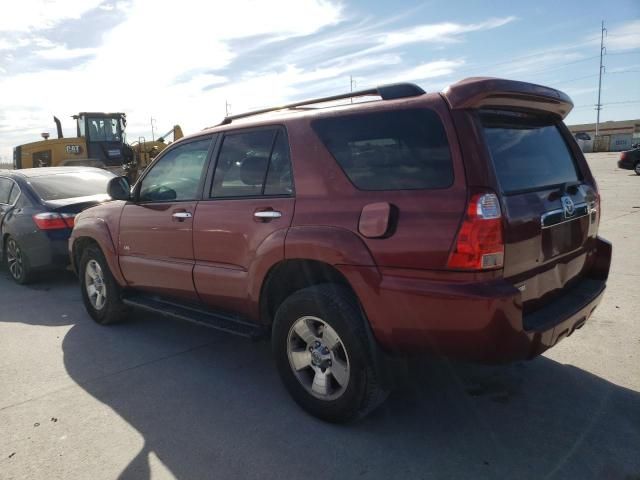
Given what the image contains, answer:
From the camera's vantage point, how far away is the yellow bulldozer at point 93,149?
54.0 ft

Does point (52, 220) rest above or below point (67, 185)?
below

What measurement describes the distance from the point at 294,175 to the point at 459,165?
3.57ft

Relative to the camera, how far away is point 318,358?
3133mm

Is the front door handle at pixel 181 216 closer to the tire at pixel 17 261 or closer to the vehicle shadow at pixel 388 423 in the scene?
the vehicle shadow at pixel 388 423

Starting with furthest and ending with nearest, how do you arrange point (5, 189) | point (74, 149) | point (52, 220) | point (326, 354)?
point (74, 149) < point (5, 189) < point (52, 220) < point (326, 354)

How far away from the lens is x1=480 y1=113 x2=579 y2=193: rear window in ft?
8.99

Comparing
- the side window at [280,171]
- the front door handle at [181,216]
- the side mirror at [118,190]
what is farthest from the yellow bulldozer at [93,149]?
the side window at [280,171]

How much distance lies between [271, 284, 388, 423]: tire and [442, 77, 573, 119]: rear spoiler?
1.23 metres

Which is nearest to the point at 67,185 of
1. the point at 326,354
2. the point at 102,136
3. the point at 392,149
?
the point at 326,354

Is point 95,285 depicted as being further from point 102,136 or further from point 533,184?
point 102,136

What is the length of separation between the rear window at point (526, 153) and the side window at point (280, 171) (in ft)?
4.05

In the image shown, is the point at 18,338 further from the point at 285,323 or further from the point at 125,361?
the point at 285,323

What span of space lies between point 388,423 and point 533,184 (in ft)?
5.40

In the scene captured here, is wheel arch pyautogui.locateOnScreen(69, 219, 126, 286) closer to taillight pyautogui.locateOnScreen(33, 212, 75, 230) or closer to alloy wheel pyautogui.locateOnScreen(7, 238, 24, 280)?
taillight pyautogui.locateOnScreen(33, 212, 75, 230)
